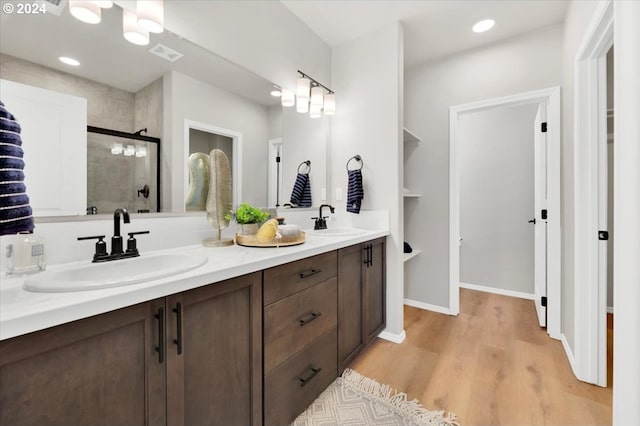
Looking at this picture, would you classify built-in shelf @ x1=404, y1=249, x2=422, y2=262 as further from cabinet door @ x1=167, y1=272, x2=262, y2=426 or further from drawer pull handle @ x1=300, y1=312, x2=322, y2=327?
cabinet door @ x1=167, y1=272, x2=262, y2=426

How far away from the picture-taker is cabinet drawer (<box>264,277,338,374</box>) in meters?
1.16

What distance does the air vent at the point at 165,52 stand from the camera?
1.35 metres

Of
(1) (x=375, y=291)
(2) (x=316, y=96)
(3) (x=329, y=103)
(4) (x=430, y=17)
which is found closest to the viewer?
(1) (x=375, y=291)

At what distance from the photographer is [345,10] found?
2096mm

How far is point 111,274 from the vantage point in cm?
100

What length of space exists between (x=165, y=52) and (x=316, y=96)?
119cm

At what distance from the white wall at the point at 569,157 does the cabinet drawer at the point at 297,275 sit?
1625 millimetres

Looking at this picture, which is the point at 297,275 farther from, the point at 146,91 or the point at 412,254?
the point at 412,254

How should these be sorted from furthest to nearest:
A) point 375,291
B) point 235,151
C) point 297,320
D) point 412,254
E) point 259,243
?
point 412,254, point 375,291, point 235,151, point 259,243, point 297,320

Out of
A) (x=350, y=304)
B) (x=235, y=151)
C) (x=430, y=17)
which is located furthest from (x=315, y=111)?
(x=350, y=304)

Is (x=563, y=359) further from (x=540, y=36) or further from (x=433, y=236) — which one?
(x=540, y=36)

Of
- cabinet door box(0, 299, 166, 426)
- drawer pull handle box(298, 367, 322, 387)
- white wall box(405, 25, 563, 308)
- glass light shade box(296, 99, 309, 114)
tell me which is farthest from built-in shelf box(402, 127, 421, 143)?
cabinet door box(0, 299, 166, 426)

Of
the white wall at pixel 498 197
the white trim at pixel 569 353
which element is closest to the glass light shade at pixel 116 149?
the white trim at pixel 569 353

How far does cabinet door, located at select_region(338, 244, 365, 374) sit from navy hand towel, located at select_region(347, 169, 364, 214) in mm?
435
